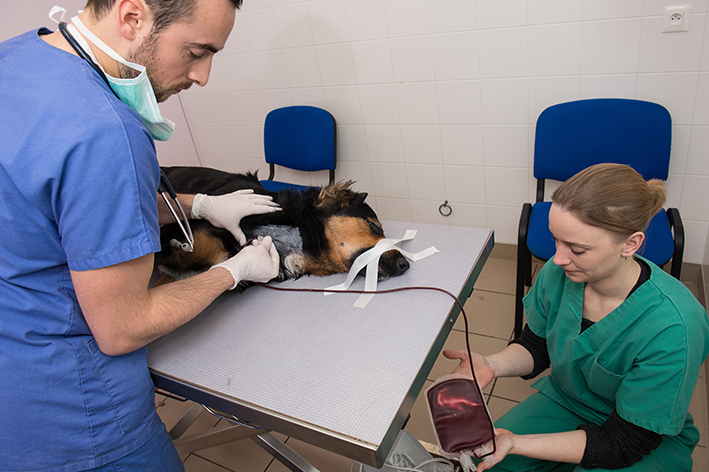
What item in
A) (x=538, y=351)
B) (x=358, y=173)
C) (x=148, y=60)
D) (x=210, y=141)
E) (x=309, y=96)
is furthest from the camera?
(x=210, y=141)

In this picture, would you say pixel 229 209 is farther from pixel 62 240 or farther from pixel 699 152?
pixel 699 152

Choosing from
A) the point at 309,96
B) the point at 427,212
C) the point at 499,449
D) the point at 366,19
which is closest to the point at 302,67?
the point at 309,96

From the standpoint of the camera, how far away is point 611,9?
2355 mm

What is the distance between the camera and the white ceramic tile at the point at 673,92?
237cm

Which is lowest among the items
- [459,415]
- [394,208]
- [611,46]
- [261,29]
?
[394,208]

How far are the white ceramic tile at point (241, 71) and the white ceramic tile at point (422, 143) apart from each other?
4.49 feet

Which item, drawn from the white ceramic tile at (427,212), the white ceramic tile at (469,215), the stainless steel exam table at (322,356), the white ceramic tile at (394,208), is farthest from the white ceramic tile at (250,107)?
the stainless steel exam table at (322,356)

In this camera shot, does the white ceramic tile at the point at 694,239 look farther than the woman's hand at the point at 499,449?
Yes

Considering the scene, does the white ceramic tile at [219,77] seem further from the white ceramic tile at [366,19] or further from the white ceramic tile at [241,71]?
the white ceramic tile at [366,19]

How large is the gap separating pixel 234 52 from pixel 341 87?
3.34ft

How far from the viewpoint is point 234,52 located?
3.62m

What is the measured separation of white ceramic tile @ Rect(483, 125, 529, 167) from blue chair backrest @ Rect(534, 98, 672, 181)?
0.86 ft

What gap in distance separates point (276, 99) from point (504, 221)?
2.07m

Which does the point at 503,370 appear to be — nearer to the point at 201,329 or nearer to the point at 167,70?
the point at 201,329
